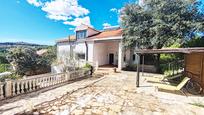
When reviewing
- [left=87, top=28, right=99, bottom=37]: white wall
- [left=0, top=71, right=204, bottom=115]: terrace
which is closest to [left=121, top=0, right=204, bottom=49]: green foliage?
[left=87, top=28, right=99, bottom=37]: white wall

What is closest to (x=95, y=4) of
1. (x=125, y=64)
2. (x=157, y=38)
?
(x=125, y=64)

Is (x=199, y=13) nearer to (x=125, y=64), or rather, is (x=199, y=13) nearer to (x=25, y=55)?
(x=125, y=64)

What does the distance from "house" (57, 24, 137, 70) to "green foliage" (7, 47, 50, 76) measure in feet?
13.3

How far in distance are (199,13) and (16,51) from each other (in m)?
27.1

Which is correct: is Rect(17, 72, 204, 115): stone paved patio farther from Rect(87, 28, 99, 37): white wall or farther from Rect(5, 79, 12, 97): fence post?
Rect(87, 28, 99, 37): white wall

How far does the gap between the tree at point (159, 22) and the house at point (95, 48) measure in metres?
3.19

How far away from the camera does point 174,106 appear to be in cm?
682

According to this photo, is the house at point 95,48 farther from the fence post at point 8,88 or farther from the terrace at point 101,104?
the fence post at point 8,88

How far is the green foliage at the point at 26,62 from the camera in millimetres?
22547

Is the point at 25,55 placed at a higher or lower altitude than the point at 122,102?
higher

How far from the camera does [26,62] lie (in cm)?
2312

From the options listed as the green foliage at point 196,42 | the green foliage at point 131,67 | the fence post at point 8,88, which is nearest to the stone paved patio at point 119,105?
the fence post at point 8,88

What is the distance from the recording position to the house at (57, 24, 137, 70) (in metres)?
22.2

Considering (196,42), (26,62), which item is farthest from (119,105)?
(26,62)
